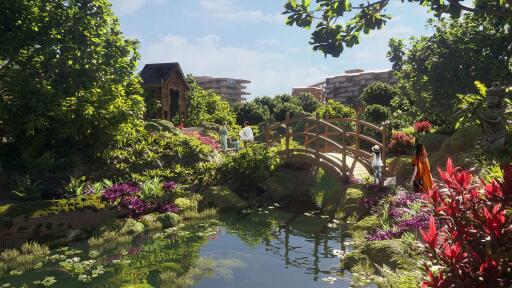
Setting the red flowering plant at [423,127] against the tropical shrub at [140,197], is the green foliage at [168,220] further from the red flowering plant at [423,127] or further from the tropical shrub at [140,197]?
the red flowering plant at [423,127]

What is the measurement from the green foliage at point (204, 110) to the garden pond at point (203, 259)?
22375 millimetres

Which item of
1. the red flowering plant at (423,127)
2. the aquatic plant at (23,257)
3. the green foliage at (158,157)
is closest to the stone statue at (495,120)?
the aquatic plant at (23,257)

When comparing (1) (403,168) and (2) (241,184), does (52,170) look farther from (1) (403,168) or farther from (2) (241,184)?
(1) (403,168)

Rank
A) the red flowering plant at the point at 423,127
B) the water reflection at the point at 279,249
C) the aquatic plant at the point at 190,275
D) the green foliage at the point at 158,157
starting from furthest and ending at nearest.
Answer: the red flowering plant at the point at 423,127
the green foliage at the point at 158,157
the water reflection at the point at 279,249
the aquatic plant at the point at 190,275

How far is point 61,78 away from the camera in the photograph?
1512cm

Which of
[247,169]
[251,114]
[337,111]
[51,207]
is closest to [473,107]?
[247,169]

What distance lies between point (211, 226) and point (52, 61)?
25.6 feet

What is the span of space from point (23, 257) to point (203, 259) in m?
4.52

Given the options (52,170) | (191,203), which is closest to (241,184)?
(191,203)

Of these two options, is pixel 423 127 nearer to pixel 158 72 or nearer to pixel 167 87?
pixel 167 87

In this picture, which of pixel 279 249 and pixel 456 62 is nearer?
pixel 279 249

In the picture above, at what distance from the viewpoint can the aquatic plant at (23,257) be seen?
10280 millimetres

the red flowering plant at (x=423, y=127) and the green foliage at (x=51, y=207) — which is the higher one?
the red flowering plant at (x=423, y=127)

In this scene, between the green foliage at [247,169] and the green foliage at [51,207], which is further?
the green foliage at [247,169]
